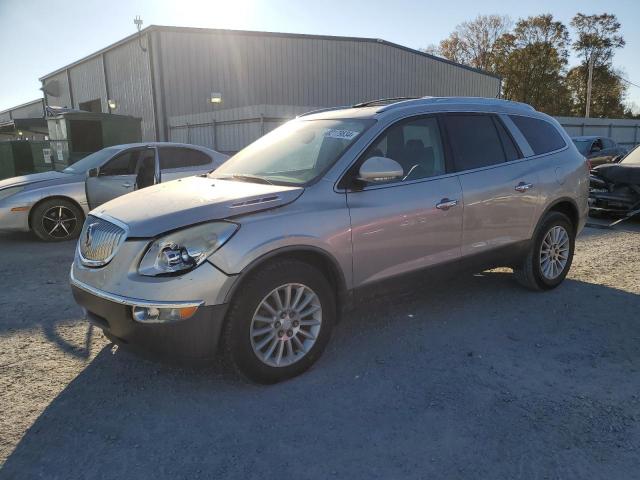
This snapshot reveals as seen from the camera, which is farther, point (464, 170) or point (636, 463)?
point (464, 170)

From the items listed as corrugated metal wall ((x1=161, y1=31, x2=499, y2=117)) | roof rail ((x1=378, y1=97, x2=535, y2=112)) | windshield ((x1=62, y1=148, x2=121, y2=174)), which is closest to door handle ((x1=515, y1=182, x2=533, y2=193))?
roof rail ((x1=378, y1=97, x2=535, y2=112))

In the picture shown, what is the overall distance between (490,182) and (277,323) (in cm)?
227

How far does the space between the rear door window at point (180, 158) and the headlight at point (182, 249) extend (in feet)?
18.0

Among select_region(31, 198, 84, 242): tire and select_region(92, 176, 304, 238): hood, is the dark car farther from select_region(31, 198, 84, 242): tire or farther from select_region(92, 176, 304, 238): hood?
select_region(92, 176, 304, 238): hood

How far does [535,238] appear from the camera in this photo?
4777 millimetres

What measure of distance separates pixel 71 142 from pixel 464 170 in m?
12.1

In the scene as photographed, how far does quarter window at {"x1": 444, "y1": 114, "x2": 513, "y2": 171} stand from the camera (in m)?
4.16

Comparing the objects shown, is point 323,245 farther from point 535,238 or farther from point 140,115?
point 140,115

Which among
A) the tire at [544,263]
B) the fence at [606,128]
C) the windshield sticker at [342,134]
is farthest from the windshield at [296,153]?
the fence at [606,128]

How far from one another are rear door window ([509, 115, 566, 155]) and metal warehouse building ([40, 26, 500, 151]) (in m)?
12.3

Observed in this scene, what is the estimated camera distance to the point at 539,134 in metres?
4.95

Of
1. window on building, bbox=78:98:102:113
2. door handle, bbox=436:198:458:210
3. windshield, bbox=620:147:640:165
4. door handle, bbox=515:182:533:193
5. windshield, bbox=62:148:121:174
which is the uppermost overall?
window on building, bbox=78:98:102:113

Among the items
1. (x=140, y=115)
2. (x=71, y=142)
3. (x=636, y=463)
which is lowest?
(x=636, y=463)

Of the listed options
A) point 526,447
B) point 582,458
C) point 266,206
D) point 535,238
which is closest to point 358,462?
point 526,447
